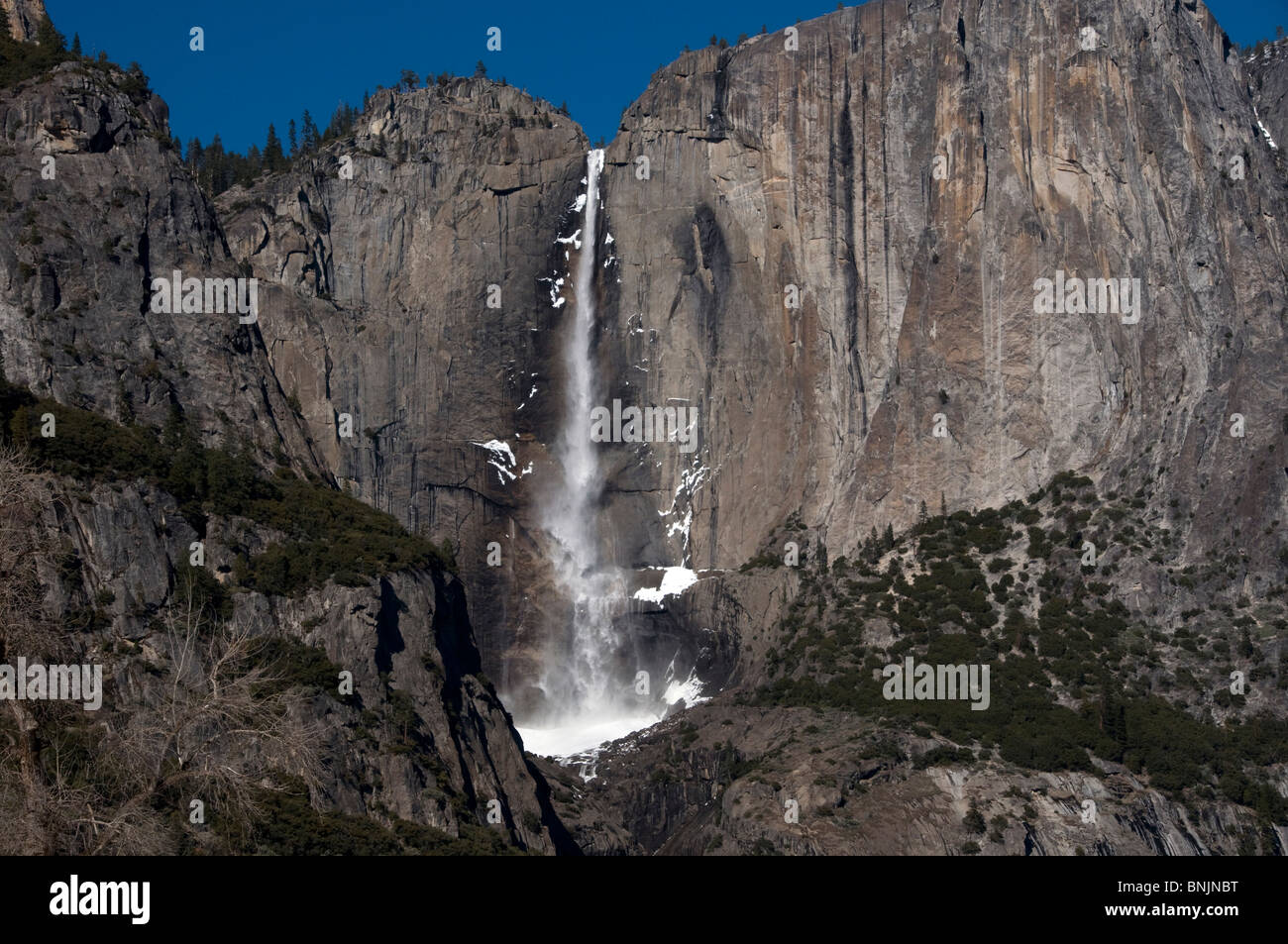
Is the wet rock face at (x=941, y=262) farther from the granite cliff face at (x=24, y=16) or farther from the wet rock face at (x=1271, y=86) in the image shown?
the granite cliff face at (x=24, y=16)

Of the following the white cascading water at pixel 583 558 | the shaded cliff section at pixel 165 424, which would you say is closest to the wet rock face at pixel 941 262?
the white cascading water at pixel 583 558

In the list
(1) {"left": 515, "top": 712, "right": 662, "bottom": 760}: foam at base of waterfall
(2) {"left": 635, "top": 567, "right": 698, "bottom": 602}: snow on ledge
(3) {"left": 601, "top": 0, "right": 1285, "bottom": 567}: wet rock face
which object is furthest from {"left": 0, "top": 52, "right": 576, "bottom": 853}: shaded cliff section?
(3) {"left": 601, "top": 0, "right": 1285, "bottom": 567}: wet rock face

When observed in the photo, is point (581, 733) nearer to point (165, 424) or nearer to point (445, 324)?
point (445, 324)

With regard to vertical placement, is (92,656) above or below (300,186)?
below

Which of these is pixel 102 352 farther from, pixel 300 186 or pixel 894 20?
pixel 894 20

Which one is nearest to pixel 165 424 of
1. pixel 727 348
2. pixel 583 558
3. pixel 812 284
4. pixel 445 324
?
pixel 445 324

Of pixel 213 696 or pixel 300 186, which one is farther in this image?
pixel 300 186

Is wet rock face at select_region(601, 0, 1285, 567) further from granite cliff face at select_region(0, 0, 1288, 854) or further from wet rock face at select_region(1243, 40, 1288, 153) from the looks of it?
wet rock face at select_region(1243, 40, 1288, 153)
